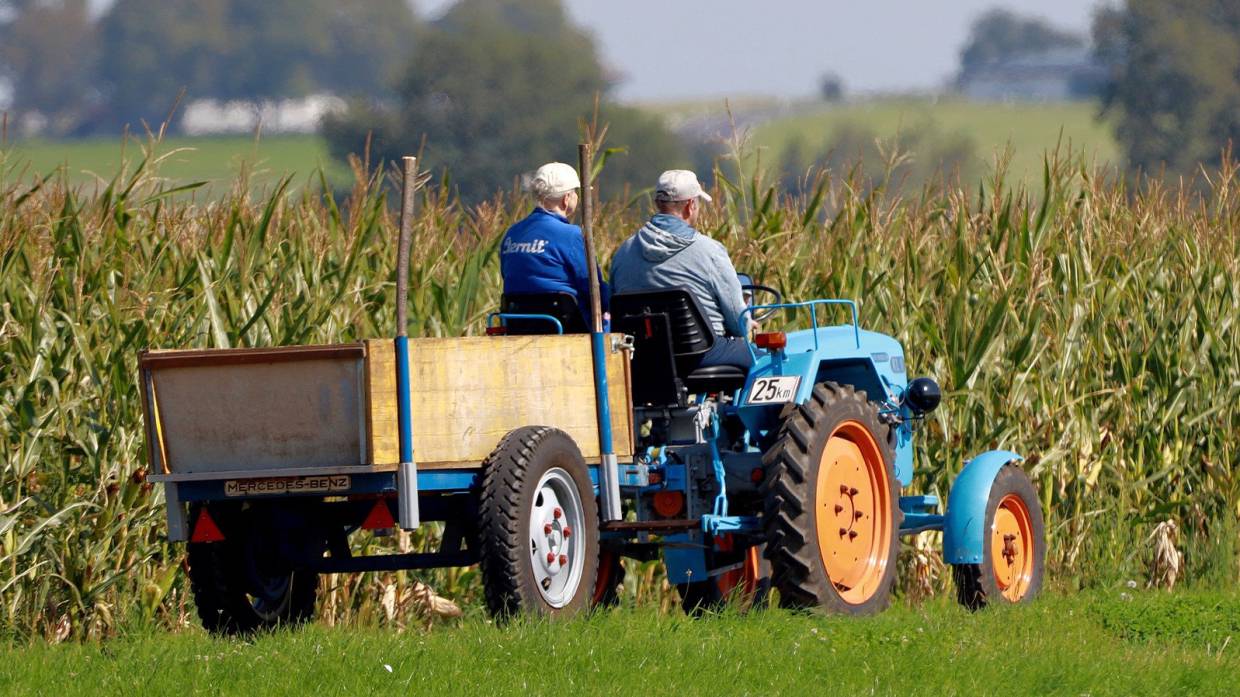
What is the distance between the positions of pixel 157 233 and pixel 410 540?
183 cm

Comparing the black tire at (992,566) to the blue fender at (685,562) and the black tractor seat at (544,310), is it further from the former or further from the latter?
the black tractor seat at (544,310)

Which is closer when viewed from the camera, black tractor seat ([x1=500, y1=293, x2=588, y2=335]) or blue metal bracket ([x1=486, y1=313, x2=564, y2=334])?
blue metal bracket ([x1=486, y1=313, x2=564, y2=334])

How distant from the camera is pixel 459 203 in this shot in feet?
36.1

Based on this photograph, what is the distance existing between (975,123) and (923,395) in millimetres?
46056

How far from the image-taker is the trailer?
7.11m

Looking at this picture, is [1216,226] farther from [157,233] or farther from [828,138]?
[828,138]

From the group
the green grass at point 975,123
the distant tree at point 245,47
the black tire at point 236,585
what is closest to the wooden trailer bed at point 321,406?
the black tire at point 236,585

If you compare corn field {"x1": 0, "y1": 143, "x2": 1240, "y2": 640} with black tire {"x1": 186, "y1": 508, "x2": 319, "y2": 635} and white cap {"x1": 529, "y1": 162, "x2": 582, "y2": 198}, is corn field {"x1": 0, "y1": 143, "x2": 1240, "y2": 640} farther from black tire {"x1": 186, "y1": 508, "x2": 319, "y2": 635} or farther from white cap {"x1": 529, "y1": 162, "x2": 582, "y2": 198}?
white cap {"x1": 529, "y1": 162, "x2": 582, "y2": 198}

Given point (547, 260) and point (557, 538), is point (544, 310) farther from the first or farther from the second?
point (557, 538)

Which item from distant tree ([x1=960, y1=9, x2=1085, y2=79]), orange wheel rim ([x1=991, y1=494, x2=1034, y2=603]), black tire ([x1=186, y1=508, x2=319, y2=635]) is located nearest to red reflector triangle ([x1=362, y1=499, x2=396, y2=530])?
black tire ([x1=186, y1=508, x2=319, y2=635])

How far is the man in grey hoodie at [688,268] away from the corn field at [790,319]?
5.25 feet

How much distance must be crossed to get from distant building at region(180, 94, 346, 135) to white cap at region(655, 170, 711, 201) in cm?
1762

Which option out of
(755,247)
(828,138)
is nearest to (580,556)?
(755,247)

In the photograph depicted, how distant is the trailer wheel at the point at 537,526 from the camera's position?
7102mm
